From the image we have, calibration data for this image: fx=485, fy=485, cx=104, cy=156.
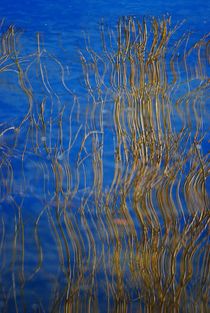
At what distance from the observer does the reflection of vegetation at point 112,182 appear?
4.65 ft

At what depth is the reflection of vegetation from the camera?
55.7 inches

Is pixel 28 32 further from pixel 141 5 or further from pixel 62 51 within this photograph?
pixel 141 5

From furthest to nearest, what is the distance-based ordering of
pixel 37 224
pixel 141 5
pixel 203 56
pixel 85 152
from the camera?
pixel 141 5 < pixel 203 56 < pixel 85 152 < pixel 37 224

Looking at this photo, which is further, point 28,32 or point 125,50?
point 28,32

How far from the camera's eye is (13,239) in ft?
5.07

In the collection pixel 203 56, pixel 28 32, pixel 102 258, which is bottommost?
pixel 102 258

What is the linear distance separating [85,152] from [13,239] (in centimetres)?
43

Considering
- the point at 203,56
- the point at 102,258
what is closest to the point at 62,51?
the point at 203,56

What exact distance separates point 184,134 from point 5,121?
70cm

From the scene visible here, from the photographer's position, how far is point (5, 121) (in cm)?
190

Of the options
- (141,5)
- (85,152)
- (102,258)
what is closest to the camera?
(102,258)

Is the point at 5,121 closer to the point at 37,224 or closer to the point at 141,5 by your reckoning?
the point at 37,224

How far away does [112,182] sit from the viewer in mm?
1648

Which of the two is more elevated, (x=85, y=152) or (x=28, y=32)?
(x=28, y=32)
